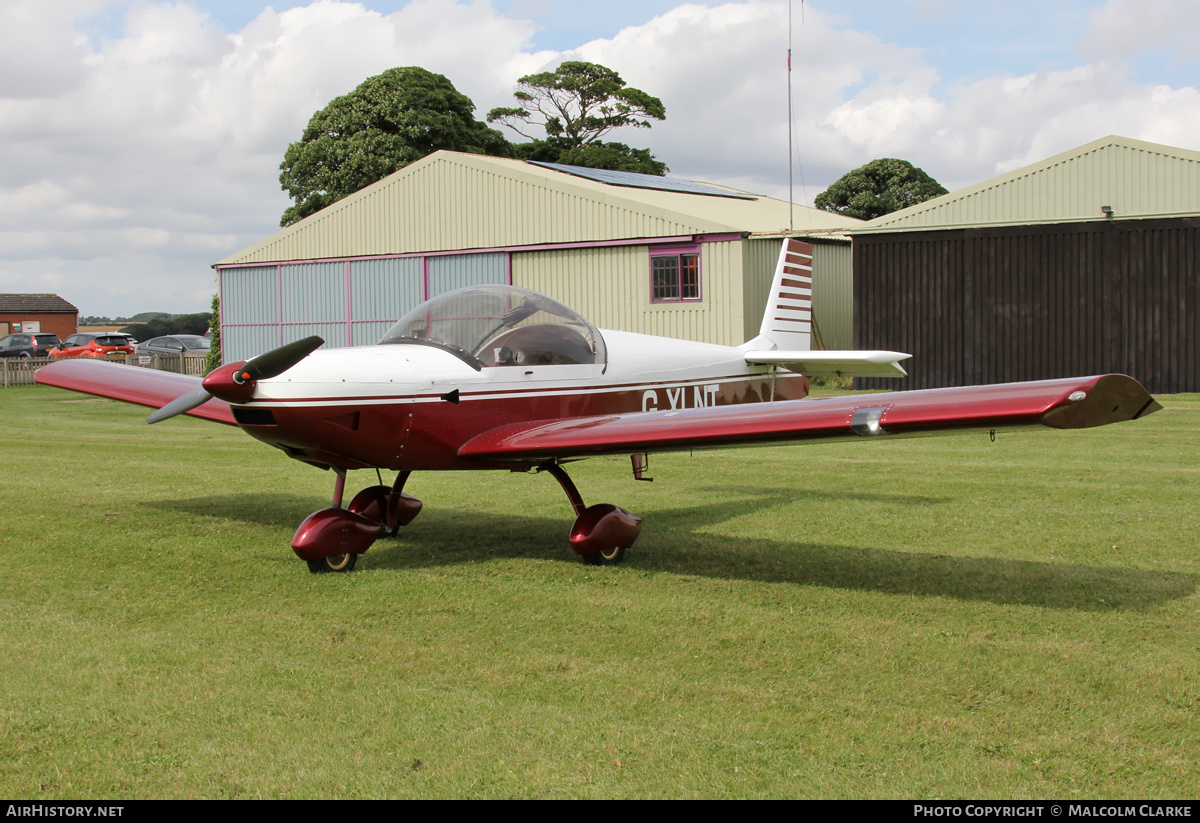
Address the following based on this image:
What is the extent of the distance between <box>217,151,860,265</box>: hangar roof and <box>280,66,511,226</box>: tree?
40.8 ft

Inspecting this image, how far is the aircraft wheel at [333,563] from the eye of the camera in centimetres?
687

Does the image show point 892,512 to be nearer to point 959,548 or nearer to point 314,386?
point 959,548

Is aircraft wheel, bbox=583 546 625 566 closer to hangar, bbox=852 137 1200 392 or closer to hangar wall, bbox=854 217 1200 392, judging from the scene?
hangar wall, bbox=854 217 1200 392

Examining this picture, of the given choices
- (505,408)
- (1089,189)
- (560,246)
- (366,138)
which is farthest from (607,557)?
(366,138)

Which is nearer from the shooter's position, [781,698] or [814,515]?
[781,698]

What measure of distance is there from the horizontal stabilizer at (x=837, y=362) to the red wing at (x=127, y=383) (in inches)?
196

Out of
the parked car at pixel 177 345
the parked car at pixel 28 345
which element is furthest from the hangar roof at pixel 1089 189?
the parked car at pixel 28 345

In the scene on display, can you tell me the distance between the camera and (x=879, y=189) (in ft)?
194

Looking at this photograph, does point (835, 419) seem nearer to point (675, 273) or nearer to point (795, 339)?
point (795, 339)

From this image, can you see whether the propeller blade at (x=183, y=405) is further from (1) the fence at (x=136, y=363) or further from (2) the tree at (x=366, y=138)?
(2) the tree at (x=366, y=138)

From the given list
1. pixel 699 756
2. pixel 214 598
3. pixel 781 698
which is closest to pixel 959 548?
pixel 781 698

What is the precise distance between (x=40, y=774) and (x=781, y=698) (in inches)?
114

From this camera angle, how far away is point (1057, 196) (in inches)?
847

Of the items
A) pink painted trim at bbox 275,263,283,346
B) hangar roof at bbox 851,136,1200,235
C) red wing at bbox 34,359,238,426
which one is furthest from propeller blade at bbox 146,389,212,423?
pink painted trim at bbox 275,263,283,346
